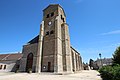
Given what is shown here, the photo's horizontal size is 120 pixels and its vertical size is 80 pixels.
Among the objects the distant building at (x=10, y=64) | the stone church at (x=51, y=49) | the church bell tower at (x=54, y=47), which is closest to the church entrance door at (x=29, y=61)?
the stone church at (x=51, y=49)

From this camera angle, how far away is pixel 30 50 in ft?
105

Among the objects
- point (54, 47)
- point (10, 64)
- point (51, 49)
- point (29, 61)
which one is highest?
point (54, 47)

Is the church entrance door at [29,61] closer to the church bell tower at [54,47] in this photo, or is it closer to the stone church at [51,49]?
the stone church at [51,49]

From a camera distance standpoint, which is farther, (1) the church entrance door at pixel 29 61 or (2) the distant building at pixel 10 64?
(2) the distant building at pixel 10 64

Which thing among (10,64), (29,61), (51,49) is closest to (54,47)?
(51,49)

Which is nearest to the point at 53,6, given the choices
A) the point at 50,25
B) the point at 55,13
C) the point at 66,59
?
the point at 55,13

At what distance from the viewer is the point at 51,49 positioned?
93.1 feet

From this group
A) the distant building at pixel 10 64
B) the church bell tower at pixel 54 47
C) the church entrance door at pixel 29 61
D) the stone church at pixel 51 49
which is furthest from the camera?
the distant building at pixel 10 64

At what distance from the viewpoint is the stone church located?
1072 inches

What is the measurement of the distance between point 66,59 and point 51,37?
7617 millimetres

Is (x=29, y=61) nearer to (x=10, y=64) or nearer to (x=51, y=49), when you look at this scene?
(x=51, y=49)

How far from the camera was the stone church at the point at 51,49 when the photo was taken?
27.2 m

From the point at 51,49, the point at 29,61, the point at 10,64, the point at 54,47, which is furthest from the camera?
the point at 10,64

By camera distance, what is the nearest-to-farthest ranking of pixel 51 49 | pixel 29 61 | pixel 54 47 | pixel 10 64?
pixel 54 47 < pixel 51 49 < pixel 29 61 < pixel 10 64
